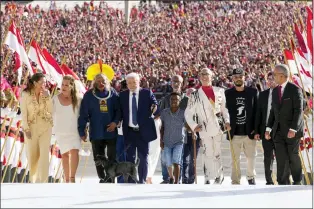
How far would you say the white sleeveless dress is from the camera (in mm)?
17688

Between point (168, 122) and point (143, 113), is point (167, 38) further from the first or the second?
point (143, 113)

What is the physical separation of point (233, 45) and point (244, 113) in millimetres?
29597

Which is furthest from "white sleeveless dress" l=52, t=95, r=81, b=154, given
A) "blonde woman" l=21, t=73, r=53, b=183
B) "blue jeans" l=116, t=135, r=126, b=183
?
"blue jeans" l=116, t=135, r=126, b=183

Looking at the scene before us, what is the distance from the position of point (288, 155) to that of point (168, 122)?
7.30 ft

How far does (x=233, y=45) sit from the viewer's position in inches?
1880

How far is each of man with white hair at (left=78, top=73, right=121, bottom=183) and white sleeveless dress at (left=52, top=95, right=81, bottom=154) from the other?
130 mm

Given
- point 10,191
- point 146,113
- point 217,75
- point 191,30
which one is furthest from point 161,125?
point 191,30

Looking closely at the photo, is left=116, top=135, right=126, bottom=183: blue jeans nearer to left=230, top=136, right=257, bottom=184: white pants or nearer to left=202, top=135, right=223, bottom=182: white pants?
left=202, top=135, right=223, bottom=182: white pants

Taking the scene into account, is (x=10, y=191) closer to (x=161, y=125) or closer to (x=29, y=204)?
(x=29, y=204)

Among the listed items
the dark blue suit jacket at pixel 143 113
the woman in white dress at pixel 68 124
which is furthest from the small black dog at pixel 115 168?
the dark blue suit jacket at pixel 143 113

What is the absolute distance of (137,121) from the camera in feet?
58.7

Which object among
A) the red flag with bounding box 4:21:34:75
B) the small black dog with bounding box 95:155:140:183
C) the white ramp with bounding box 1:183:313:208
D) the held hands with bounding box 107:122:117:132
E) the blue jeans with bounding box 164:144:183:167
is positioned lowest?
the white ramp with bounding box 1:183:313:208

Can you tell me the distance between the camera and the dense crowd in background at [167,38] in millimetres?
40600

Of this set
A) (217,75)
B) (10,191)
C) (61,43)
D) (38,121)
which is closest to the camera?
(10,191)
